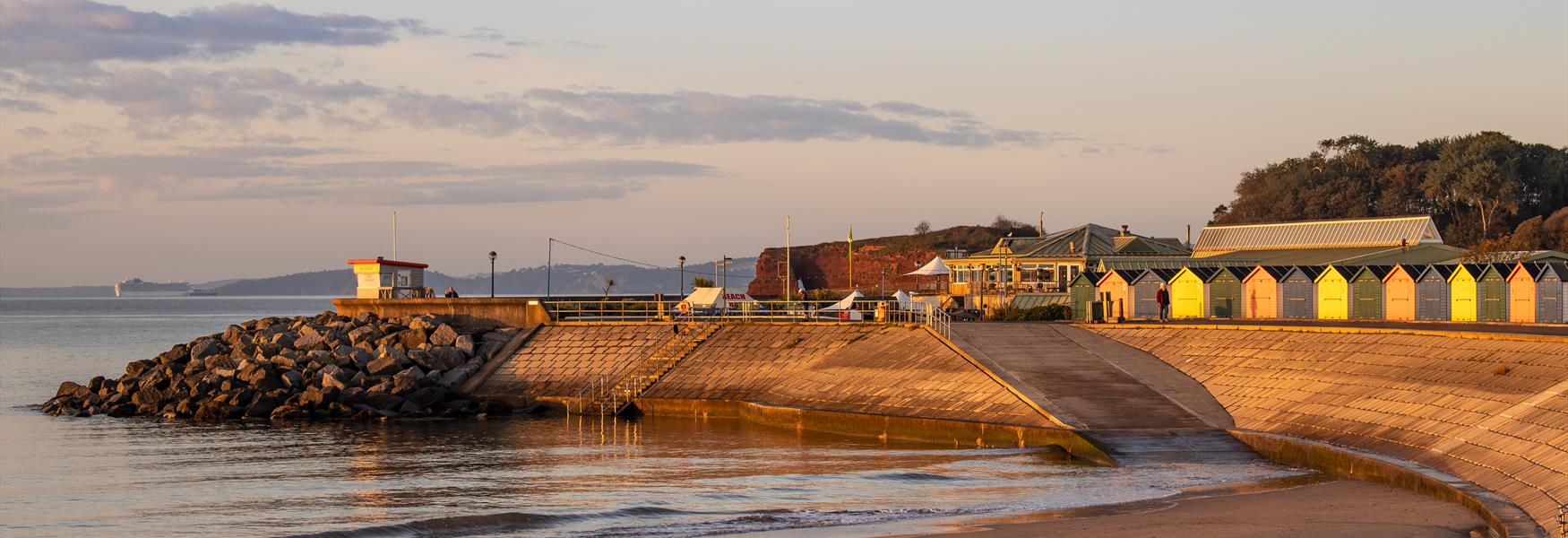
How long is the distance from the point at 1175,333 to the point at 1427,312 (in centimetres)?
805

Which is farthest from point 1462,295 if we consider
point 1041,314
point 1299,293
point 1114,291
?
point 1041,314

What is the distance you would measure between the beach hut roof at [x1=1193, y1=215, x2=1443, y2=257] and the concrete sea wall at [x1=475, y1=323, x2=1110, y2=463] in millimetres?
29861

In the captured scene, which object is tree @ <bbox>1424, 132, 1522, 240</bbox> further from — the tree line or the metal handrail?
the metal handrail

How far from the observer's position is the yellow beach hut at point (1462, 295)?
4578 cm

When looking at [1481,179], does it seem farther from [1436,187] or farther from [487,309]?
[487,309]

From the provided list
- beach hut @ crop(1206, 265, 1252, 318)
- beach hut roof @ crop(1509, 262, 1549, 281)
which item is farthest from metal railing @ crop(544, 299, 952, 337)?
beach hut roof @ crop(1509, 262, 1549, 281)

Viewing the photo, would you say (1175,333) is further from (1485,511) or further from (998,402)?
(1485,511)

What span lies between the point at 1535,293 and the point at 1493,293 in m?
1.69

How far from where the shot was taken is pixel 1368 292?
49.4 meters

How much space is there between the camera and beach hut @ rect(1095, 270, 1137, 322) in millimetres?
56312

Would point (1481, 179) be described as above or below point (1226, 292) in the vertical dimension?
above

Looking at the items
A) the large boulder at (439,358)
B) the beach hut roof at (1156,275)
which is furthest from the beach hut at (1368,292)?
the large boulder at (439,358)

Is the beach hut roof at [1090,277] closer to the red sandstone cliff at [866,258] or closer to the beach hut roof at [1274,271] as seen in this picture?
the beach hut roof at [1274,271]

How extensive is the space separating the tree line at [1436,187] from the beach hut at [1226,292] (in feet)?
180
